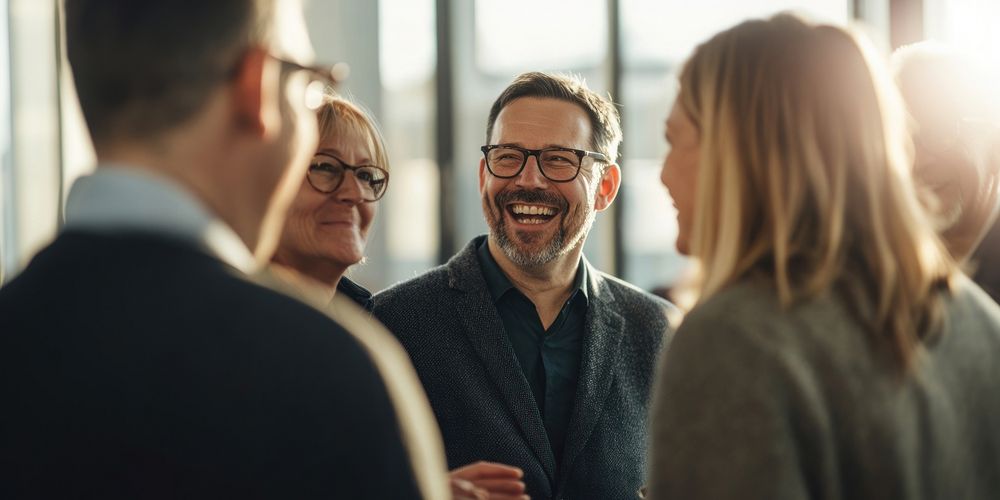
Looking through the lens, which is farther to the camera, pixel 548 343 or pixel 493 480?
pixel 548 343

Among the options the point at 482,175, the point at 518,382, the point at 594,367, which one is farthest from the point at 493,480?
the point at 482,175

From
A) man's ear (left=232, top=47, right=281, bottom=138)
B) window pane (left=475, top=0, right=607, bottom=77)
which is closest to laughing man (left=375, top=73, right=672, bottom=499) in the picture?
man's ear (left=232, top=47, right=281, bottom=138)

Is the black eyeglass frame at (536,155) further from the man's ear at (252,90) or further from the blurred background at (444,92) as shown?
the blurred background at (444,92)

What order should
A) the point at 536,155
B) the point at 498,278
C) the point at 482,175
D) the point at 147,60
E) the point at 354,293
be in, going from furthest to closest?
the point at 482,175 < the point at 536,155 < the point at 498,278 < the point at 354,293 < the point at 147,60

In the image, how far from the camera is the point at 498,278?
2646 mm

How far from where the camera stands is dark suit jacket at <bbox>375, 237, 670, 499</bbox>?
233 cm

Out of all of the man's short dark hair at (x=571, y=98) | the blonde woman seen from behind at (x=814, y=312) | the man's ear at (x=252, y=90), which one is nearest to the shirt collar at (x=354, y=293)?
the man's short dark hair at (x=571, y=98)

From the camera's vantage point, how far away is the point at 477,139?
601 centimetres

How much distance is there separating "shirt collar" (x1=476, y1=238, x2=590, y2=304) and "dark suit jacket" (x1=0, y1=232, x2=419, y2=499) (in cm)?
182

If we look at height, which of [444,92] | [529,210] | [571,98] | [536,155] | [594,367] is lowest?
[594,367]

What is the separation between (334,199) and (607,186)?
2.96 feet

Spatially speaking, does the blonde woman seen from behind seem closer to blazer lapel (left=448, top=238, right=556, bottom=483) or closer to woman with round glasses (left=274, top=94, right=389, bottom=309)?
blazer lapel (left=448, top=238, right=556, bottom=483)

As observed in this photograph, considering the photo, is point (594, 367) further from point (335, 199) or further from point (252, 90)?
point (252, 90)

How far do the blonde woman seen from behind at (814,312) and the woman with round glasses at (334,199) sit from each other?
1275 mm
